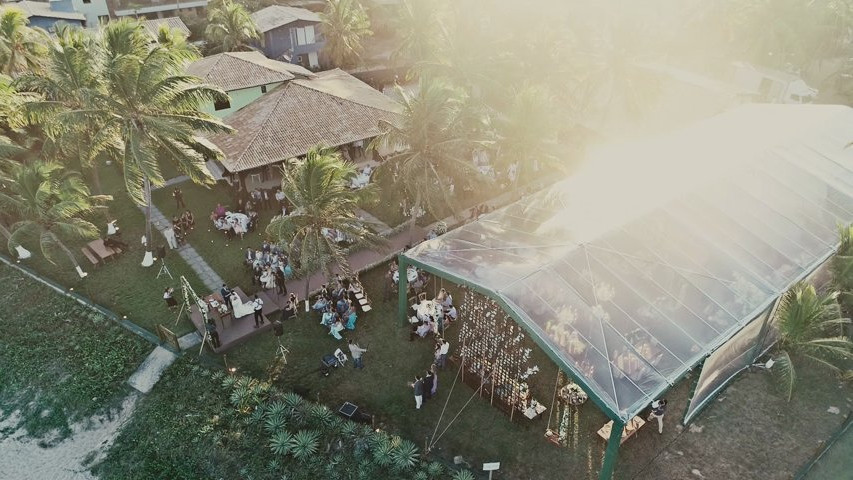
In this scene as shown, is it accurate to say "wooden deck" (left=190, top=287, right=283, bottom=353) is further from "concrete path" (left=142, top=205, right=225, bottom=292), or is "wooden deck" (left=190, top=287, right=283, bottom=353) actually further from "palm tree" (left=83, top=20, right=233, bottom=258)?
"palm tree" (left=83, top=20, right=233, bottom=258)

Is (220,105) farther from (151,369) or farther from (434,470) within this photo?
(434,470)

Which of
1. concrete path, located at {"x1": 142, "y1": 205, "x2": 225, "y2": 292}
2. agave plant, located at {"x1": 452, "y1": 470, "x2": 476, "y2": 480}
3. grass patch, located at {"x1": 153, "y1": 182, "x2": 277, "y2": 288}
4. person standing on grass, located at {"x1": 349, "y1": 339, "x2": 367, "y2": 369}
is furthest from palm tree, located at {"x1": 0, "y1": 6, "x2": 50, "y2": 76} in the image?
agave plant, located at {"x1": 452, "y1": 470, "x2": 476, "y2": 480}

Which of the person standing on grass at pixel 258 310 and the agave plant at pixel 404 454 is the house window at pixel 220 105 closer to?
the person standing on grass at pixel 258 310

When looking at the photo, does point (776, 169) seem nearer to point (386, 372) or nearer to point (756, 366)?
point (756, 366)

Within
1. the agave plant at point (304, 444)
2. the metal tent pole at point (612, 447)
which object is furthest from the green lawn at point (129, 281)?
the metal tent pole at point (612, 447)

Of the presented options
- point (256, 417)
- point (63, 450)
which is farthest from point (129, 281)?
point (256, 417)
